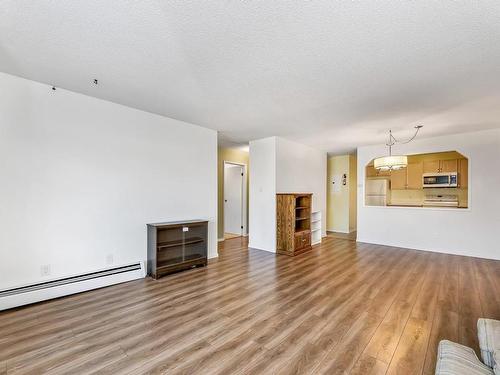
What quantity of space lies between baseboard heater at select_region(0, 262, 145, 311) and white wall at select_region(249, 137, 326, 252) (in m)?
2.78

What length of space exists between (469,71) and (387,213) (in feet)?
13.8

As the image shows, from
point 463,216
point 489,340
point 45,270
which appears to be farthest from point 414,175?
point 45,270

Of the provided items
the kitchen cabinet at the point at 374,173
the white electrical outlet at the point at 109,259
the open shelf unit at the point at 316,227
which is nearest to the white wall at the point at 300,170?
the open shelf unit at the point at 316,227

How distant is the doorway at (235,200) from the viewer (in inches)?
→ 285

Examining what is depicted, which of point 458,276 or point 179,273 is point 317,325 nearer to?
point 179,273

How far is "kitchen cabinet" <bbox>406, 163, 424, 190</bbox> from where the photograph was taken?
6.21 metres

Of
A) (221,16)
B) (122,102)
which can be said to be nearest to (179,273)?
(122,102)

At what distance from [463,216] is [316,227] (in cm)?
309

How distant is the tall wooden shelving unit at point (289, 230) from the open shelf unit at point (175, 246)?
5.89 feet

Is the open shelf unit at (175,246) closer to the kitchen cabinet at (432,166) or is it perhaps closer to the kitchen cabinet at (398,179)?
the kitchen cabinet at (398,179)

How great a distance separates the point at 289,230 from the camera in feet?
17.0

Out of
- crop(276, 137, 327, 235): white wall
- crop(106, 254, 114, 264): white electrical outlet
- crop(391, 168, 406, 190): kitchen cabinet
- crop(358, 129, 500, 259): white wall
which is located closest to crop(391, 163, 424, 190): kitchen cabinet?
crop(391, 168, 406, 190): kitchen cabinet

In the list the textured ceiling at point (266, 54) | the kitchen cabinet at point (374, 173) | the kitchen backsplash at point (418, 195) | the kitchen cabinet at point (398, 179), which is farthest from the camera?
the kitchen cabinet at point (374, 173)

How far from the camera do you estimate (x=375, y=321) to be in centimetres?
245
